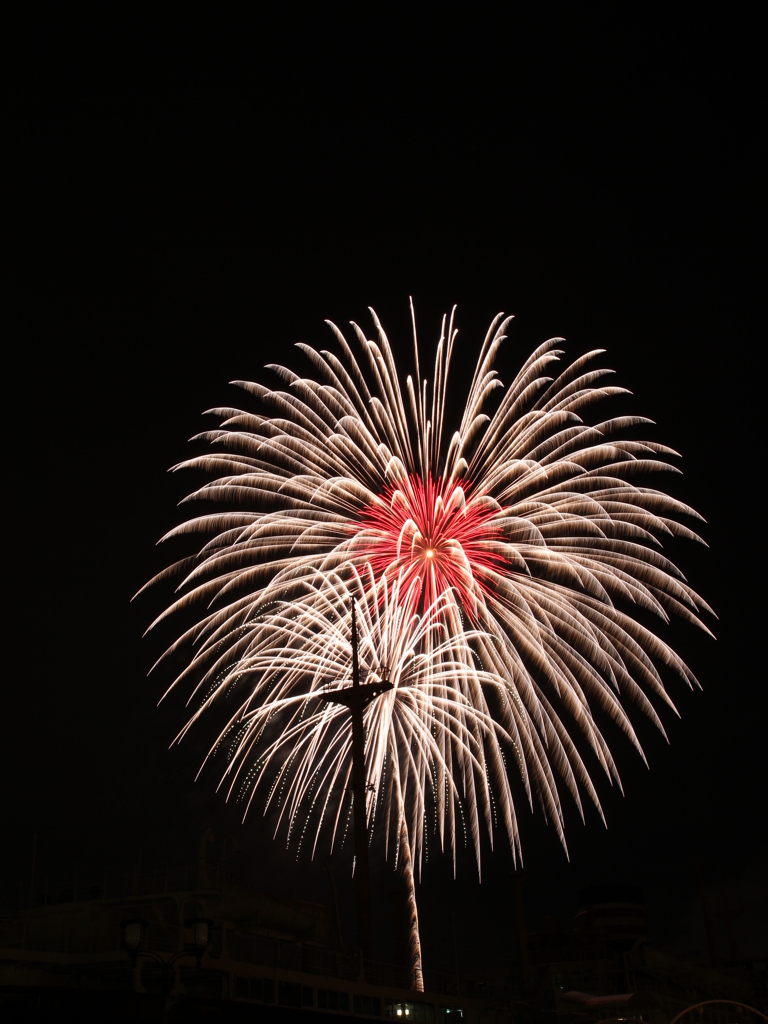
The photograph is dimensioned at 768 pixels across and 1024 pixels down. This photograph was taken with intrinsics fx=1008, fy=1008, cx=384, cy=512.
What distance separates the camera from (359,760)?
41.1 m

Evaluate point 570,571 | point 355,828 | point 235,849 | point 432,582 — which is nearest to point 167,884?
point 235,849

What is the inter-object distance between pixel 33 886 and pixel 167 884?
4924 mm

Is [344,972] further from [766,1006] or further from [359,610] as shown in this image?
[766,1006]

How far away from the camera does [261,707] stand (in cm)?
3766

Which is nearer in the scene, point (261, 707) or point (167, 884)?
point (167, 884)

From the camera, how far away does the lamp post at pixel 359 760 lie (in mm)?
39594

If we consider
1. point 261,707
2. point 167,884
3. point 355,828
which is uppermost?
point 261,707

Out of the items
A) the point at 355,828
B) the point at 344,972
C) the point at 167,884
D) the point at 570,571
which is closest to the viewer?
the point at 167,884

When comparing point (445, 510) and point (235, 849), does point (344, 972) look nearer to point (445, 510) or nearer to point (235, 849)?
point (235, 849)

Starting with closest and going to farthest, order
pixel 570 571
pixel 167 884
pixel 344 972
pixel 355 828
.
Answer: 1. pixel 167 884
2. pixel 344 972
3. pixel 570 571
4. pixel 355 828

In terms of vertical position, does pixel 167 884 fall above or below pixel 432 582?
below

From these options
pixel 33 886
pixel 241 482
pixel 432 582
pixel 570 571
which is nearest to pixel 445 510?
pixel 432 582

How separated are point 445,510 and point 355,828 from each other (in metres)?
13.8

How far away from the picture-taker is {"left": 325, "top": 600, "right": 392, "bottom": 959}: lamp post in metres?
39.6
